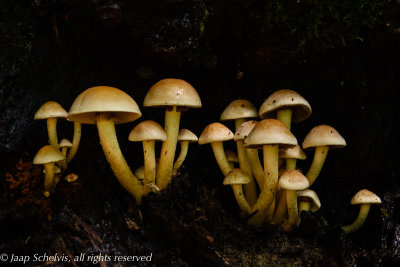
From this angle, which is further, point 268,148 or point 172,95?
point 268,148

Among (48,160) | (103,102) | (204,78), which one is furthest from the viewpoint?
(204,78)

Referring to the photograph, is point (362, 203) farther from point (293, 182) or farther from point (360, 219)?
point (293, 182)

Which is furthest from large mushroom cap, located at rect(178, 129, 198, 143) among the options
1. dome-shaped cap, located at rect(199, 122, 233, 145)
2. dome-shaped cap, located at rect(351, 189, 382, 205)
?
dome-shaped cap, located at rect(351, 189, 382, 205)

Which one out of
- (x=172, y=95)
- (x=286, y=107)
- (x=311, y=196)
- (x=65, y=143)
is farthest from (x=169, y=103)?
(x=311, y=196)

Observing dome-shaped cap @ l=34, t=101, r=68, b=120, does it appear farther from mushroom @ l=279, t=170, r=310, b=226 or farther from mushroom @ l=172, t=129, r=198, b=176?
mushroom @ l=279, t=170, r=310, b=226

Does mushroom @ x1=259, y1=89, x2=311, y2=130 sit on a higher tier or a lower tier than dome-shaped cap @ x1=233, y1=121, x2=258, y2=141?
higher

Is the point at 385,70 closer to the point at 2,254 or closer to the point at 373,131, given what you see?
the point at 373,131

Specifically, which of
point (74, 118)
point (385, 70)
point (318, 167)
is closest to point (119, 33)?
point (74, 118)
